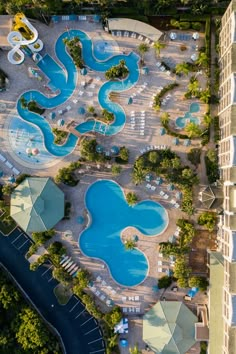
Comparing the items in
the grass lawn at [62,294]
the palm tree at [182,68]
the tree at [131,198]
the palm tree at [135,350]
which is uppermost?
the palm tree at [182,68]

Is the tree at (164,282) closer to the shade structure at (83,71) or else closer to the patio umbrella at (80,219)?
the patio umbrella at (80,219)

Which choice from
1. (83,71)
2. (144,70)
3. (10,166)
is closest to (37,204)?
Answer: (10,166)

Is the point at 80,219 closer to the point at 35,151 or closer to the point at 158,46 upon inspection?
the point at 35,151

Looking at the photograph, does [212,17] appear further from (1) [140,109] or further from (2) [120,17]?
(1) [140,109]

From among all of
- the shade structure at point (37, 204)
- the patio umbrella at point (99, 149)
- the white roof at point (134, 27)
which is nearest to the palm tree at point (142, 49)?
the white roof at point (134, 27)

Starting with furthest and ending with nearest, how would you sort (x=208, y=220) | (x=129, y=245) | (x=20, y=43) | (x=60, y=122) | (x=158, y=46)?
(x=60, y=122)
(x=20, y=43)
(x=208, y=220)
(x=129, y=245)
(x=158, y=46)

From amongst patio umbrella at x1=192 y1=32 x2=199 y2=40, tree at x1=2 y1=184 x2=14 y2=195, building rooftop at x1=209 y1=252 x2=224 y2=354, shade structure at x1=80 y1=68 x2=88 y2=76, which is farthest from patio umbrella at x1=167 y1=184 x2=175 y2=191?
tree at x1=2 y1=184 x2=14 y2=195

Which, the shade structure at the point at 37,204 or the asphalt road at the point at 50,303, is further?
the asphalt road at the point at 50,303
